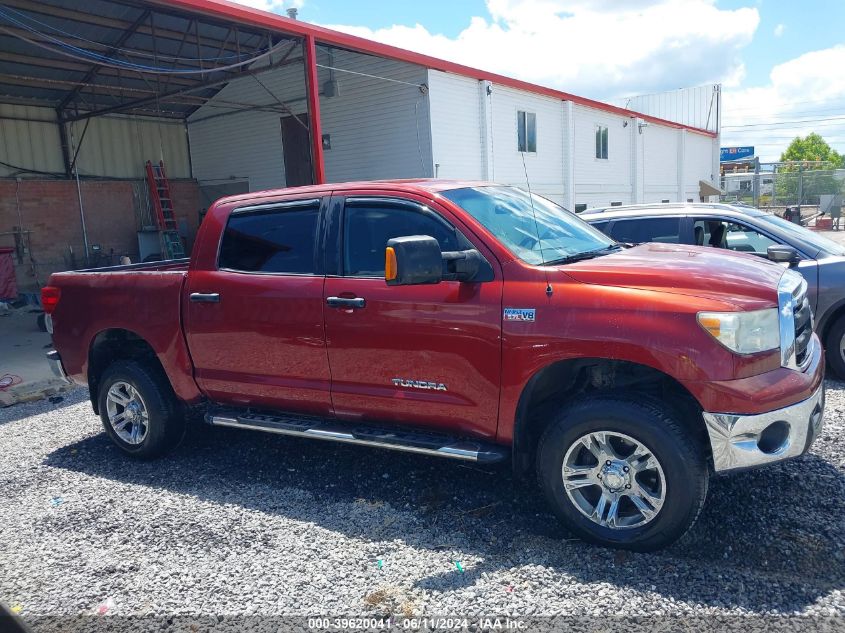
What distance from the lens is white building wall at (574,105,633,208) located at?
878 inches

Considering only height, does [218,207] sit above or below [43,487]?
above

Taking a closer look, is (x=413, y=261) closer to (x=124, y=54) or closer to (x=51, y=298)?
(x=51, y=298)

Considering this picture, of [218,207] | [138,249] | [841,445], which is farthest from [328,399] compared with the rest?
[138,249]

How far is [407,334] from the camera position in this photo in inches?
154

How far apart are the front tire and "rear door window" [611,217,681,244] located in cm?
389

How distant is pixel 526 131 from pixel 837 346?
1416cm

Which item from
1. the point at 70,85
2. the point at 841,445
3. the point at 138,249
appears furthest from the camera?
the point at 138,249

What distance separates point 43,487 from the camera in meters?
4.88

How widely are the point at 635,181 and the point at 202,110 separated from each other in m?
16.3

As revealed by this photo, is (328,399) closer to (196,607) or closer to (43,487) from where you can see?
(196,607)

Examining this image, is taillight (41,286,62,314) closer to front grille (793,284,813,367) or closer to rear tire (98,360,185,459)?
rear tire (98,360,185,459)

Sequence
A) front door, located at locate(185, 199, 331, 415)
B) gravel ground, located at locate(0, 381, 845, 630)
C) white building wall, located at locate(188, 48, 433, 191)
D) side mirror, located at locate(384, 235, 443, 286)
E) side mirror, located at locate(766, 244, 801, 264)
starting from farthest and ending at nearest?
white building wall, located at locate(188, 48, 433, 191) < side mirror, located at locate(766, 244, 801, 264) < front door, located at locate(185, 199, 331, 415) < side mirror, located at locate(384, 235, 443, 286) < gravel ground, located at locate(0, 381, 845, 630)

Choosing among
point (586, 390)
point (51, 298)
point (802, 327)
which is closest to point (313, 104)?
point (51, 298)

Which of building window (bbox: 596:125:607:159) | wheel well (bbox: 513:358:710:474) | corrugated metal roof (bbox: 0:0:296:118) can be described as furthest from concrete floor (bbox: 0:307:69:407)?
building window (bbox: 596:125:607:159)
